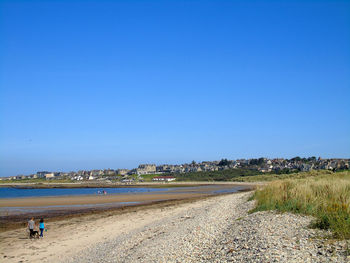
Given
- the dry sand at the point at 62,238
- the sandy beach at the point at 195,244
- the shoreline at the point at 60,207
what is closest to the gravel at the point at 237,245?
the sandy beach at the point at 195,244

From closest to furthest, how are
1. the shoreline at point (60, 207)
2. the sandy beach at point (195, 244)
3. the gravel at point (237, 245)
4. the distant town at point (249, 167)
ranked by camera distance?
the gravel at point (237, 245)
the sandy beach at point (195, 244)
the shoreline at point (60, 207)
the distant town at point (249, 167)

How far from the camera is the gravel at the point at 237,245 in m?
7.16

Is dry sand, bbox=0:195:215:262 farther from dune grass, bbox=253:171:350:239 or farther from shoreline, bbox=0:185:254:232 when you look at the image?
dune grass, bbox=253:171:350:239

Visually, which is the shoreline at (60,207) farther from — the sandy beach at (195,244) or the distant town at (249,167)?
the distant town at (249,167)

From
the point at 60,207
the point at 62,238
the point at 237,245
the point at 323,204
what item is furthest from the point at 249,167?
the point at 237,245

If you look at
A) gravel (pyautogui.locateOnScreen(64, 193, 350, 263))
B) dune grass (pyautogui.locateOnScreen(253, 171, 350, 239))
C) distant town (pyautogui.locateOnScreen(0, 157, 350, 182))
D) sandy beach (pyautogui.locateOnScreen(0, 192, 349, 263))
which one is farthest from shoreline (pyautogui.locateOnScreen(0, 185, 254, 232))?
distant town (pyautogui.locateOnScreen(0, 157, 350, 182))

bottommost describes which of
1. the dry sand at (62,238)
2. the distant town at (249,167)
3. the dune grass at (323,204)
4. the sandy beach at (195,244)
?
the distant town at (249,167)

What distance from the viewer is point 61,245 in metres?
15.1

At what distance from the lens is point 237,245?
873 centimetres

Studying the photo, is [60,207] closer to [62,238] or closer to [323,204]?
[62,238]

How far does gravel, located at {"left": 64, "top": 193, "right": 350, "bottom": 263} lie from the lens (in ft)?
23.5

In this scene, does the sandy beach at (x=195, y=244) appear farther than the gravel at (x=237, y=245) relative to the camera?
Yes

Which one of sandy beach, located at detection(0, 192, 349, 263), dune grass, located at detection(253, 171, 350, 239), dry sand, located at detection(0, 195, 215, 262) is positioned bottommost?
dry sand, located at detection(0, 195, 215, 262)

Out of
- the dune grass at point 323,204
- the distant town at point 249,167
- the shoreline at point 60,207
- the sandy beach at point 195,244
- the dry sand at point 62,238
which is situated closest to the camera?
the sandy beach at point 195,244
